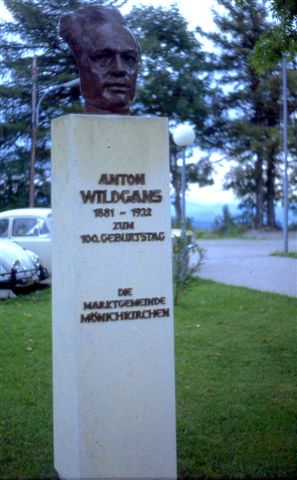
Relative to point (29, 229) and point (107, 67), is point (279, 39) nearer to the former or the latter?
point (107, 67)

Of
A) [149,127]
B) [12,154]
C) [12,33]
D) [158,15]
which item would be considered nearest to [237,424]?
[149,127]

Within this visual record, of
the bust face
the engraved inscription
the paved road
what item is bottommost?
the paved road

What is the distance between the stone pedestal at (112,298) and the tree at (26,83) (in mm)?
8787

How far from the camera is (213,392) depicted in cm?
748

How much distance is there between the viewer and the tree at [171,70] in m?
21.2

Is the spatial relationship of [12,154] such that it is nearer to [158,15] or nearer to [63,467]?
[158,15]

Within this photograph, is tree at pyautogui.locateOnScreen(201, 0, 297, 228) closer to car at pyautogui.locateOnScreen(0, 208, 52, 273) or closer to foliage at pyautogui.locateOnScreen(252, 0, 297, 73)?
car at pyautogui.locateOnScreen(0, 208, 52, 273)

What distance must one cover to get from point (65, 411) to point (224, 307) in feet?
24.5

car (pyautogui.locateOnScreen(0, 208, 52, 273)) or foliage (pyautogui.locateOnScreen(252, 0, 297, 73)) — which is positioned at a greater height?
foliage (pyautogui.locateOnScreen(252, 0, 297, 73))

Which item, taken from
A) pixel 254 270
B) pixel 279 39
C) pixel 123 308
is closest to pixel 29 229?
pixel 254 270

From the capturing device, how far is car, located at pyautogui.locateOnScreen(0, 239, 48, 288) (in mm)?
14312

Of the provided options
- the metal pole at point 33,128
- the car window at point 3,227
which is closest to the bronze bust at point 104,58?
the metal pole at point 33,128

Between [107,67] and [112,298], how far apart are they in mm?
1580

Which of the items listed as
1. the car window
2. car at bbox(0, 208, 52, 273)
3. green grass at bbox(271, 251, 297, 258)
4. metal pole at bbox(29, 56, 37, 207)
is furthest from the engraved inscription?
green grass at bbox(271, 251, 297, 258)
